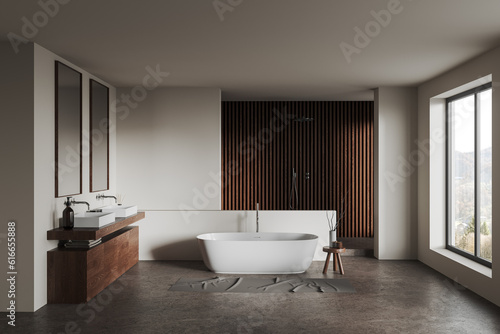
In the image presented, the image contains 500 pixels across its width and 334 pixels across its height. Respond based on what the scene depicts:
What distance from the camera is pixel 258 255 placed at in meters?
6.10


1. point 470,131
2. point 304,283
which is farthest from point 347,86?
point 304,283

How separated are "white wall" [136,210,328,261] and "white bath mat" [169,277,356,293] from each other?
1.30 meters

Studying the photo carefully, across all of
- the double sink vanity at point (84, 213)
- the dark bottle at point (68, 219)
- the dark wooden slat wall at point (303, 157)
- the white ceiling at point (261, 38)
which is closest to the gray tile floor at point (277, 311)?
the double sink vanity at point (84, 213)

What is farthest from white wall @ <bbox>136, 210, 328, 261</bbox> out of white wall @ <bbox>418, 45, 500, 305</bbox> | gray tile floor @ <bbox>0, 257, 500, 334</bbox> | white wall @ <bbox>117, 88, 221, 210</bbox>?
white wall @ <bbox>418, 45, 500, 305</bbox>

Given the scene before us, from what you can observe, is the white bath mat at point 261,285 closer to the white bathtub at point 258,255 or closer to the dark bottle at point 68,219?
the white bathtub at point 258,255

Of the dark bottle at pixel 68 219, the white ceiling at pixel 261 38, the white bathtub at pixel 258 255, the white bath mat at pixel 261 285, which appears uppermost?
the white ceiling at pixel 261 38

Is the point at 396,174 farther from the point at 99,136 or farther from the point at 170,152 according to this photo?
the point at 99,136

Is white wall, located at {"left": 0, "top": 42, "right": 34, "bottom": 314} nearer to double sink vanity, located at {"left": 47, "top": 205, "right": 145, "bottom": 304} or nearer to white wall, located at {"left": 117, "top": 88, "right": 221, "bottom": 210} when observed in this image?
double sink vanity, located at {"left": 47, "top": 205, "right": 145, "bottom": 304}

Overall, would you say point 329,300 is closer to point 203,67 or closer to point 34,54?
point 203,67

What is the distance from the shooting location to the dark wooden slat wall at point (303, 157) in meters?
8.97

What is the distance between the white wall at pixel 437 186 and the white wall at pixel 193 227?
145cm

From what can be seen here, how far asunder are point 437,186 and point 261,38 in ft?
11.8

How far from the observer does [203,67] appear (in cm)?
574

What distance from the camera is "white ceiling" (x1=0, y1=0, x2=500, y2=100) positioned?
11.8 ft
